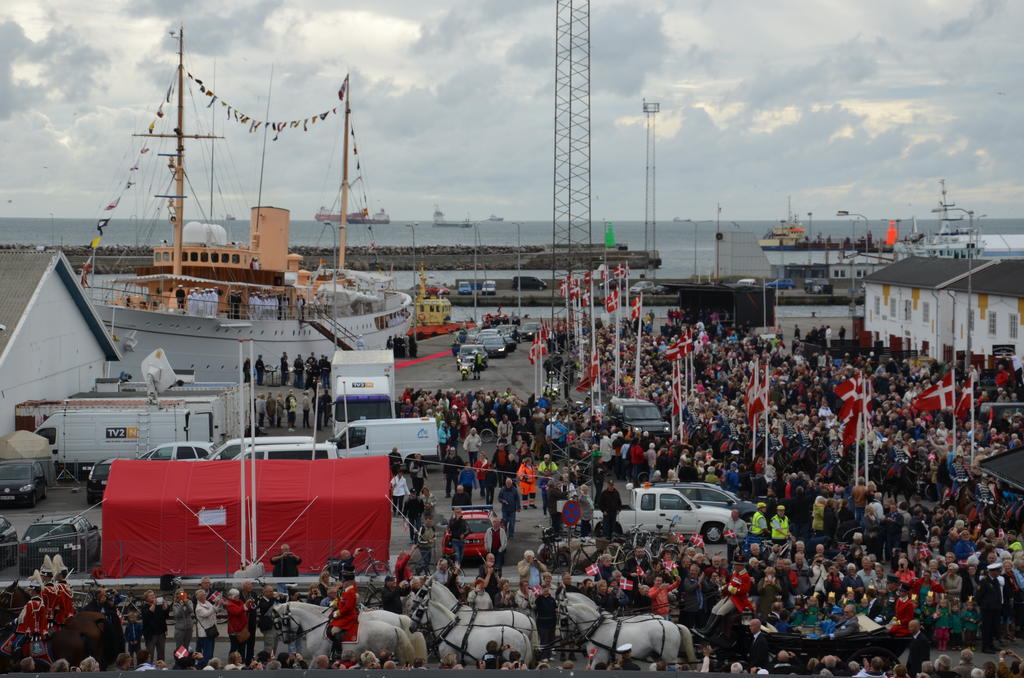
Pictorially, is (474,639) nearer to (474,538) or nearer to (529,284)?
(474,538)

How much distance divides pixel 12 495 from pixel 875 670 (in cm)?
1935

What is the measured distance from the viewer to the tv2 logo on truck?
29.2 metres

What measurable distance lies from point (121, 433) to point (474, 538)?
12.4 metres

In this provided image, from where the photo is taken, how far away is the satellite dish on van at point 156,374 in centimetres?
2978

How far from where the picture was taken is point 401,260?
17975cm

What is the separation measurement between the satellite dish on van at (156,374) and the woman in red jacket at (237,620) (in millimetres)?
15522

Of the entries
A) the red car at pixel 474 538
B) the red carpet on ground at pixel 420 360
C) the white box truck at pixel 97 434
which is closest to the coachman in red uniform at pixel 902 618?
the red car at pixel 474 538

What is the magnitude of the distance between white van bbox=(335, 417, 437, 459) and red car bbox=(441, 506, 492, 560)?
318 inches

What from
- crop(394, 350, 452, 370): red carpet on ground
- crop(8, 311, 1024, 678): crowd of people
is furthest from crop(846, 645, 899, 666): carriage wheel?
crop(394, 350, 452, 370): red carpet on ground

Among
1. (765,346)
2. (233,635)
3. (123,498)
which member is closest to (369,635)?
(233,635)

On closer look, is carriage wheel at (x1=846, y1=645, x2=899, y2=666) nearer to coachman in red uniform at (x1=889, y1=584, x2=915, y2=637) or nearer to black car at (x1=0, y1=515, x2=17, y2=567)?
coachman in red uniform at (x1=889, y1=584, x2=915, y2=637)

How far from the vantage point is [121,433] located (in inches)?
1148

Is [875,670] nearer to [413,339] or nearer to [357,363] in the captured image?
[357,363]

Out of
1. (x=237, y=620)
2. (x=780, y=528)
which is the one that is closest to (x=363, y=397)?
(x=780, y=528)
